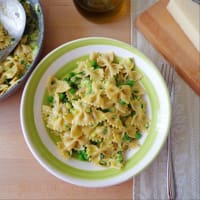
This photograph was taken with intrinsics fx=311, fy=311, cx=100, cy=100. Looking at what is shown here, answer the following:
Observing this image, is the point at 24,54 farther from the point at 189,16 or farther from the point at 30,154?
the point at 189,16

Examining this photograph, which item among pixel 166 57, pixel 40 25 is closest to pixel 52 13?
pixel 40 25

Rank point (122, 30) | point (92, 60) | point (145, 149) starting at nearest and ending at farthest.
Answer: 1. point (145, 149)
2. point (92, 60)
3. point (122, 30)

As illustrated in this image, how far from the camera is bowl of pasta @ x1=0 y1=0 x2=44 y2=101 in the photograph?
0.97 meters

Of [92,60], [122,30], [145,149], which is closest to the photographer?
[145,149]

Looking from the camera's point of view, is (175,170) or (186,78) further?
(186,78)

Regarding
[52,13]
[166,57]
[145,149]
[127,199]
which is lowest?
[127,199]

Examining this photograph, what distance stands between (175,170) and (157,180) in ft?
0.20

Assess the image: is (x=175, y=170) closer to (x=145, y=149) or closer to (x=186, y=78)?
(x=145, y=149)

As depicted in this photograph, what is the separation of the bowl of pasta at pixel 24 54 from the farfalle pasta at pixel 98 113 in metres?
0.10

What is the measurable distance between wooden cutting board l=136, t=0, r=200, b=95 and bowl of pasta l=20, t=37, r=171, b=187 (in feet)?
0.44

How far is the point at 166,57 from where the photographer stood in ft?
3.46

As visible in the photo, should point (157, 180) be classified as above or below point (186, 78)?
below

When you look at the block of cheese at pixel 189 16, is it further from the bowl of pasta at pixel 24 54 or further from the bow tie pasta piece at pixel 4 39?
the bow tie pasta piece at pixel 4 39

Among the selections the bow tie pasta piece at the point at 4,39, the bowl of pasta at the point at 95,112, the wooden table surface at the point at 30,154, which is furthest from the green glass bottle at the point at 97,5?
the bow tie pasta piece at the point at 4,39
